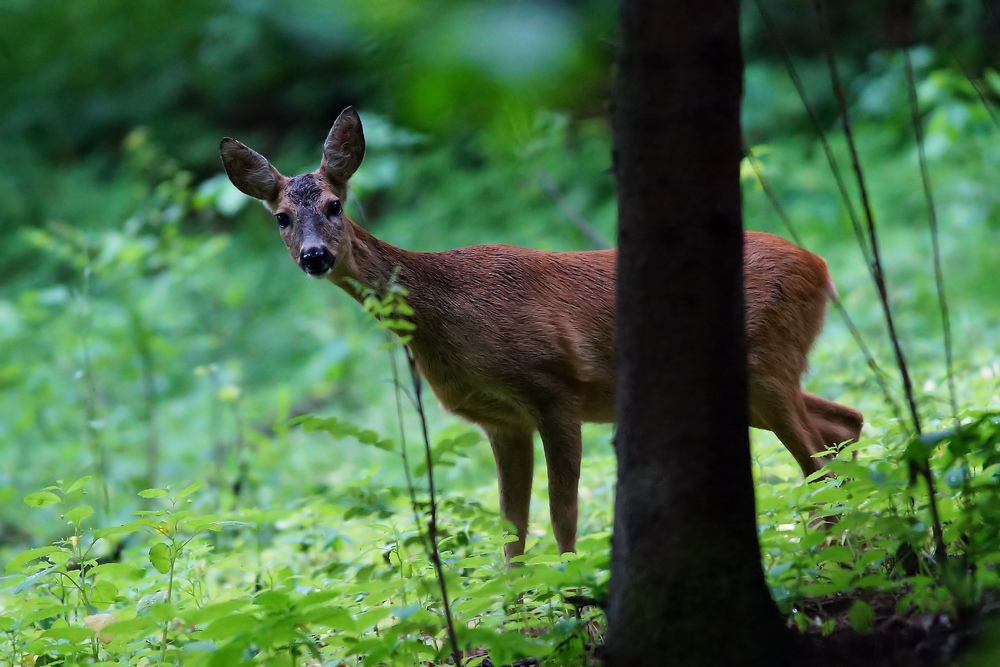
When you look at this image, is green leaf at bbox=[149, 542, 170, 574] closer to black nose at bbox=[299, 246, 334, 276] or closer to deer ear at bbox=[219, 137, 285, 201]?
black nose at bbox=[299, 246, 334, 276]

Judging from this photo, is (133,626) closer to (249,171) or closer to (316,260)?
(316,260)

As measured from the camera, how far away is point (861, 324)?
303 inches

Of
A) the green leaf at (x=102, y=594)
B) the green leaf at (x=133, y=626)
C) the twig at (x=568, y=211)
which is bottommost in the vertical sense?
the green leaf at (x=133, y=626)

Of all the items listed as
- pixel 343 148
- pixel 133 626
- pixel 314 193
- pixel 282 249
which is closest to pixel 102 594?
pixel 133 626

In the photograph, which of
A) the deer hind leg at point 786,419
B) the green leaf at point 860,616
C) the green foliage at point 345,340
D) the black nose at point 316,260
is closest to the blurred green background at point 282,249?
the green foliage at point 345,340

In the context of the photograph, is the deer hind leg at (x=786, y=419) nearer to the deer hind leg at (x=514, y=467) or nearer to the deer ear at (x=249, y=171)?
the deer hind leg at (x=514, y=467)

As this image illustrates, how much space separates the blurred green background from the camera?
21.8ft

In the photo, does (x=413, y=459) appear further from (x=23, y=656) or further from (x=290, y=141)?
(x=290, y=141)

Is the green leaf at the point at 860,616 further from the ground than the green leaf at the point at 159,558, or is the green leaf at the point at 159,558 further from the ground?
the green leaf at the point at 159,558

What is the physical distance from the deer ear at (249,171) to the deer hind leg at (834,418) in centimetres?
279

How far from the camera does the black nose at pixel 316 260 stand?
13.5ft

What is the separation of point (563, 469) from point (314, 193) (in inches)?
65.9

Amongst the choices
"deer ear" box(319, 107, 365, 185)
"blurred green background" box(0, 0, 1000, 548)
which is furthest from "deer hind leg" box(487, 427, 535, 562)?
"deer ear" box(319, 107, 365, 185)

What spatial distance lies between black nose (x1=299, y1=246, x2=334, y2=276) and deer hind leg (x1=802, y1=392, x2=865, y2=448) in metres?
2.44
